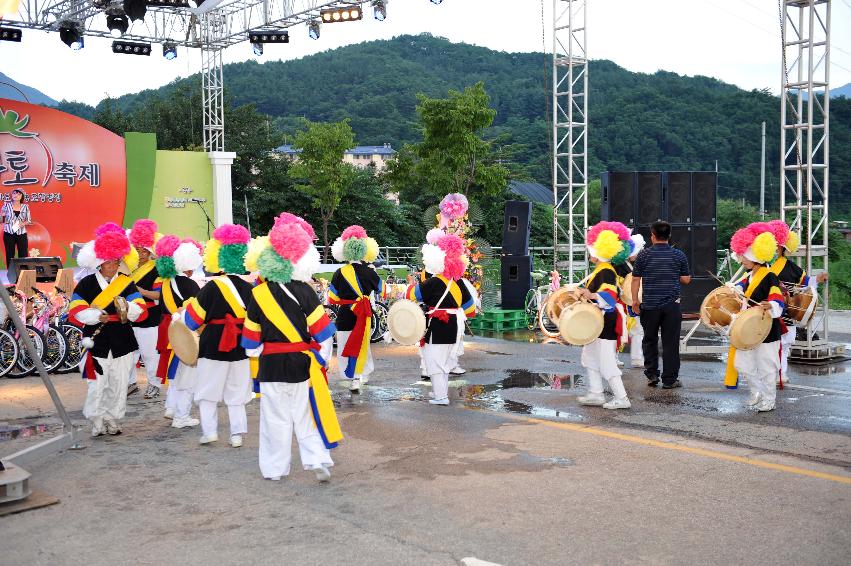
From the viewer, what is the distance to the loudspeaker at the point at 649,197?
16562 millimetres

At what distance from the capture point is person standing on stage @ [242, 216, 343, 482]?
265 inches

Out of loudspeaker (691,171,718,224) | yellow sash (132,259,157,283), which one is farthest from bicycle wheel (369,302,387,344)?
yellow sash (132,259,157,283)

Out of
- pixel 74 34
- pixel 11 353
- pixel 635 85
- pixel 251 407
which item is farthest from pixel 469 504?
pixel 635 85

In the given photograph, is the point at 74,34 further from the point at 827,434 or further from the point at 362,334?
the point at 827,434

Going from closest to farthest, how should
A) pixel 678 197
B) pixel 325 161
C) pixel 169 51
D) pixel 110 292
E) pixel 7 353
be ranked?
pixel 110 292
pixel 7 353
pixel 678 197
pixel 169 51
pixel 325 161

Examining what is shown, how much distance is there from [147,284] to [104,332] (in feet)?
4.27

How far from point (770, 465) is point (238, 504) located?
395 cm

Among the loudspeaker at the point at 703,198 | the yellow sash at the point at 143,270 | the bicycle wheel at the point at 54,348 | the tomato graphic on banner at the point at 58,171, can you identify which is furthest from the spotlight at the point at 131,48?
the yellow sash at the point at 143,270

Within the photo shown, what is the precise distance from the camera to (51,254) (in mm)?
21609

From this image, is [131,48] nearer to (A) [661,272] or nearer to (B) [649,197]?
(B) [649,197]

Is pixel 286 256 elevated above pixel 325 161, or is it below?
below

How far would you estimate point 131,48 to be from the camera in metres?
24.2

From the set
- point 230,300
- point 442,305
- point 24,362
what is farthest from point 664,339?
point 24,362

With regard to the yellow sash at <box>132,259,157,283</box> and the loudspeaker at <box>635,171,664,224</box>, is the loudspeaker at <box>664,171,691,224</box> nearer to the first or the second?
the loudspeaker at <box>635,171,664,224</box>
